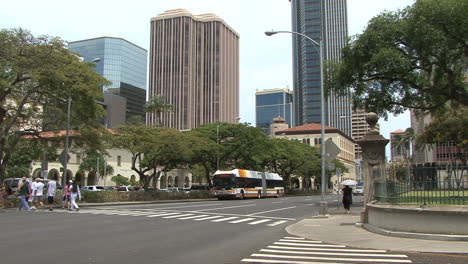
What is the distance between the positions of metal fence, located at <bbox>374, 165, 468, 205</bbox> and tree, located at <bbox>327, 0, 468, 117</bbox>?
1240cm

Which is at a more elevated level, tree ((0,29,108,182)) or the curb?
tree ((0,29,108,182))

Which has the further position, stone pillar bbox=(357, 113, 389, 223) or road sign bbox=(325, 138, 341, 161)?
road sign bbox=(325, 138, 341, 161)

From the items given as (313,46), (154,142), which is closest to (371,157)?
(313,46)

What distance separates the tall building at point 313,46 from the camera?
50503 mm

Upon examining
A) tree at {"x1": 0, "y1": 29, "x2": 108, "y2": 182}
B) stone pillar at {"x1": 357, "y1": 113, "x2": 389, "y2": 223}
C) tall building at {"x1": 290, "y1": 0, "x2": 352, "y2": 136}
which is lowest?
stone pillar at {"x1": 357, "y1": 113, "x2": 389, "y2": 223}

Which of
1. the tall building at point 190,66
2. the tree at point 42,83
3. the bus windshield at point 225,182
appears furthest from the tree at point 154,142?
the tall building at point 190,66

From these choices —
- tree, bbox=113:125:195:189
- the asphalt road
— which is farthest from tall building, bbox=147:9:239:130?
the asphalt road

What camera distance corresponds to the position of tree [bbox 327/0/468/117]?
22.6 m

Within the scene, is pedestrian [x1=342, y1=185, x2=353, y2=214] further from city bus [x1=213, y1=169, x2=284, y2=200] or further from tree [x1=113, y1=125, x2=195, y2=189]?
tree [x1=113, y1=125, x2=195, y2=189]

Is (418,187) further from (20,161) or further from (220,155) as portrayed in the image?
(20,161)

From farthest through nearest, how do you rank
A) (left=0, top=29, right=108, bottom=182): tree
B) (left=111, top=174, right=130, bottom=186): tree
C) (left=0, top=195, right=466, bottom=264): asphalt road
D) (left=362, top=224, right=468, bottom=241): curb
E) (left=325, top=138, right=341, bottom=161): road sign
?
(left=111, top=174, right=130, bottom=186): tree, (left=0, top=29, right=108, bottom=182): tree, (left=325, top=138, right=341, bottom=161): road sign, (left=362, top=224, right=468, bottom=241): curb, (left=0, top=195, right=466, bottom=264): asphalt road

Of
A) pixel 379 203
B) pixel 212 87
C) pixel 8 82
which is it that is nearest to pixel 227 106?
pixel 212 87

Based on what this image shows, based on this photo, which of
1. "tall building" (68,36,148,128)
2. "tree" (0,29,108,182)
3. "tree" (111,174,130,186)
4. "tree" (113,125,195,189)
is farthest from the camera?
"tall building" (68,36,148,128)

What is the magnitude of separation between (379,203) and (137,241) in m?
7.96
